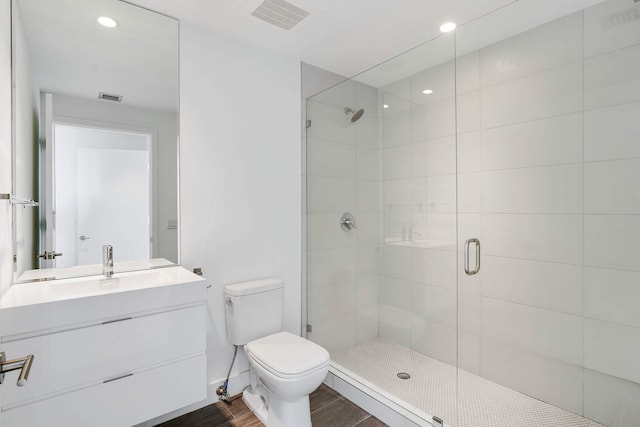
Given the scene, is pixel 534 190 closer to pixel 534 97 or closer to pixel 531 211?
pixel 531 211

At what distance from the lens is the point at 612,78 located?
67.4 inches

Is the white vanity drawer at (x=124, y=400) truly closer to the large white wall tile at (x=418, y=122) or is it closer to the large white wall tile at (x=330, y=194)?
the large white wall tile at (x=330, y=194)

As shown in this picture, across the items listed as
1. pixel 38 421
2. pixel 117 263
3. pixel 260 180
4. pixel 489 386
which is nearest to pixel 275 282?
pixel 260 180

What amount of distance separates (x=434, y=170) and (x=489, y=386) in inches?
58.4

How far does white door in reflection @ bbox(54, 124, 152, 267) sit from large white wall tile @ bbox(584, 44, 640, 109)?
2496mm

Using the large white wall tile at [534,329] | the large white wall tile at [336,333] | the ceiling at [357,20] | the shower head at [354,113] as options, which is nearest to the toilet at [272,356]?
the large white wall tile at [336,333]

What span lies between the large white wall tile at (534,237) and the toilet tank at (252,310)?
1469mm

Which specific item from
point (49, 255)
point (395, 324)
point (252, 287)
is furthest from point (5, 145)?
point (395, 324)

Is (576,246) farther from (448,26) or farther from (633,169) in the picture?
(448,26)

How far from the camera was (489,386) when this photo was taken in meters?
2.19

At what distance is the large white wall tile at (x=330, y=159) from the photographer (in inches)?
100

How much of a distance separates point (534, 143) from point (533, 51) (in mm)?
563

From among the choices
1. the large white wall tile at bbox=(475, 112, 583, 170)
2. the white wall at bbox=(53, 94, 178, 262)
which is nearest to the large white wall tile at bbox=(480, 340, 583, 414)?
the large white wall tile at bbox=(475, 112, 583, 170)

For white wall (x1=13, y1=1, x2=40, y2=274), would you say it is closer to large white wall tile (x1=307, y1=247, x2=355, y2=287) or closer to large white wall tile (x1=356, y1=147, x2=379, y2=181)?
large white wall tile (x1=307, y1=247, x2=355, y2=287)
